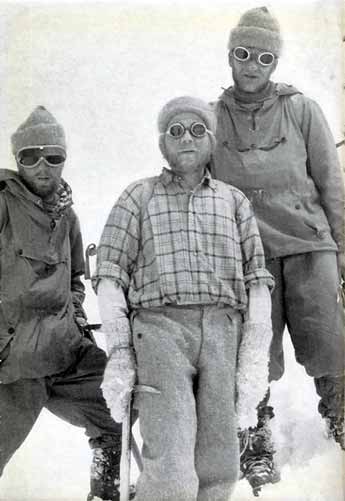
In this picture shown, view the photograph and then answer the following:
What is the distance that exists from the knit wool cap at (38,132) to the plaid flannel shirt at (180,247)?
0.28 m

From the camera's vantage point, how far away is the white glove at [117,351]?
1.94 m

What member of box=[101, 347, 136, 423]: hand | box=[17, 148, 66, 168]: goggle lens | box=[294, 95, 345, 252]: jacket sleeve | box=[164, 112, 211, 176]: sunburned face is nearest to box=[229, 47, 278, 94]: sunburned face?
box=[294, 95, 345, 252]: jacket sleeve

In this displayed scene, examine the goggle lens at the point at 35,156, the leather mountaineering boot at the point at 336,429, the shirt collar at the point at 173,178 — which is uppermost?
the goggle lens at the point at 35,156

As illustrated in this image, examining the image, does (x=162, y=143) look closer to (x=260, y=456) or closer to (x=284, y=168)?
(x=284, y=168)

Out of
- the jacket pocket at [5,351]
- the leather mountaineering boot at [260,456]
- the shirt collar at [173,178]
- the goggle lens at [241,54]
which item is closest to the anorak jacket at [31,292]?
the jacket pocket at [5,351]

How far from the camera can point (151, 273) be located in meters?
1.96

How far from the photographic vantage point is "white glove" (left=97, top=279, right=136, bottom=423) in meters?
1.94

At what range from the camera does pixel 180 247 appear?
196cm

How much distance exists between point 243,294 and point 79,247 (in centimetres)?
50

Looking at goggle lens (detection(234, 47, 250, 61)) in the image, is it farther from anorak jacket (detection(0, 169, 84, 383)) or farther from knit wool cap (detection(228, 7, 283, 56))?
anorak jacket (detection(0, 169, 84, 383))

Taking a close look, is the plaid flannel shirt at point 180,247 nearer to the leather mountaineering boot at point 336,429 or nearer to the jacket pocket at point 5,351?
the jacket pocket at point 5,351

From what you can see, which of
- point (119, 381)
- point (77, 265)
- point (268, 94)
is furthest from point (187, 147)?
point (119, 381)

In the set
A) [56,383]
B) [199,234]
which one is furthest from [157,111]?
[56,383]

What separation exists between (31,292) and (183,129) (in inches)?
22.7
